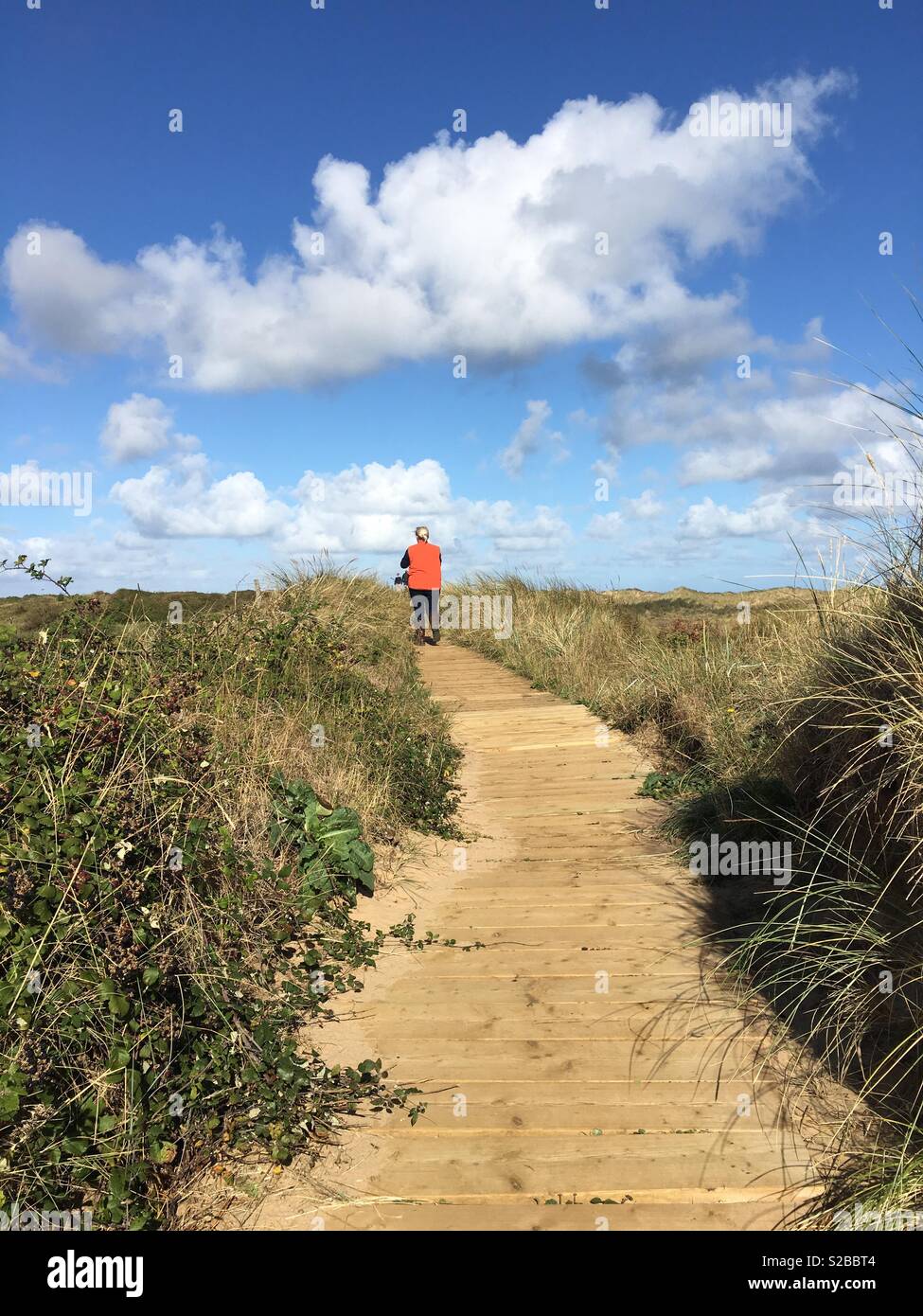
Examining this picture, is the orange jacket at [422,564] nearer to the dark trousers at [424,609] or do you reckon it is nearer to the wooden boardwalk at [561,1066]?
the dark trousers at [424,609]

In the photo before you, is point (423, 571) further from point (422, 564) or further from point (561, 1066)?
point (561, 1066)

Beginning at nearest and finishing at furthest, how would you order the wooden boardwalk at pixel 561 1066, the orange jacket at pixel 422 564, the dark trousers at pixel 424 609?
the wooden boardwalk at pixel 561 1066 → the orange jacket at pixel 422 564 → the dark trousers at pixel 424 609

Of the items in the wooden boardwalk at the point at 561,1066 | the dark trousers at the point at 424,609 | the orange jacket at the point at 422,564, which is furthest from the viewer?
the dark trousers at the point at 424,609

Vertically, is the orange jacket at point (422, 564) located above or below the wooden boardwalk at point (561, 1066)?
above

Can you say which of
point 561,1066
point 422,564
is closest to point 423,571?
point 422,564

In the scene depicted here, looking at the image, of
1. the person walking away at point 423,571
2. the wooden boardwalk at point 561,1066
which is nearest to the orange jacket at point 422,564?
the person walking away at point 423,571

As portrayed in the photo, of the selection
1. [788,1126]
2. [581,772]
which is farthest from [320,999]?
[581,772]

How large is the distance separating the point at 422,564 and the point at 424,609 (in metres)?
1.36

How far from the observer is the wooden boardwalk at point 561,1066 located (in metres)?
3.10

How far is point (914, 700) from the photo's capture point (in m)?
3.59

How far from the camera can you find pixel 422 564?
1667 centimetres

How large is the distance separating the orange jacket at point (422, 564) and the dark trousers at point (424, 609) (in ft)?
1.29

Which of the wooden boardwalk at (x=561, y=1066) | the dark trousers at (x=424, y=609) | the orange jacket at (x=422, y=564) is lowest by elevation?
the wooden boardwalk at (x=561, y=1066)

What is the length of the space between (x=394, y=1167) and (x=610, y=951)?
6.86ft
